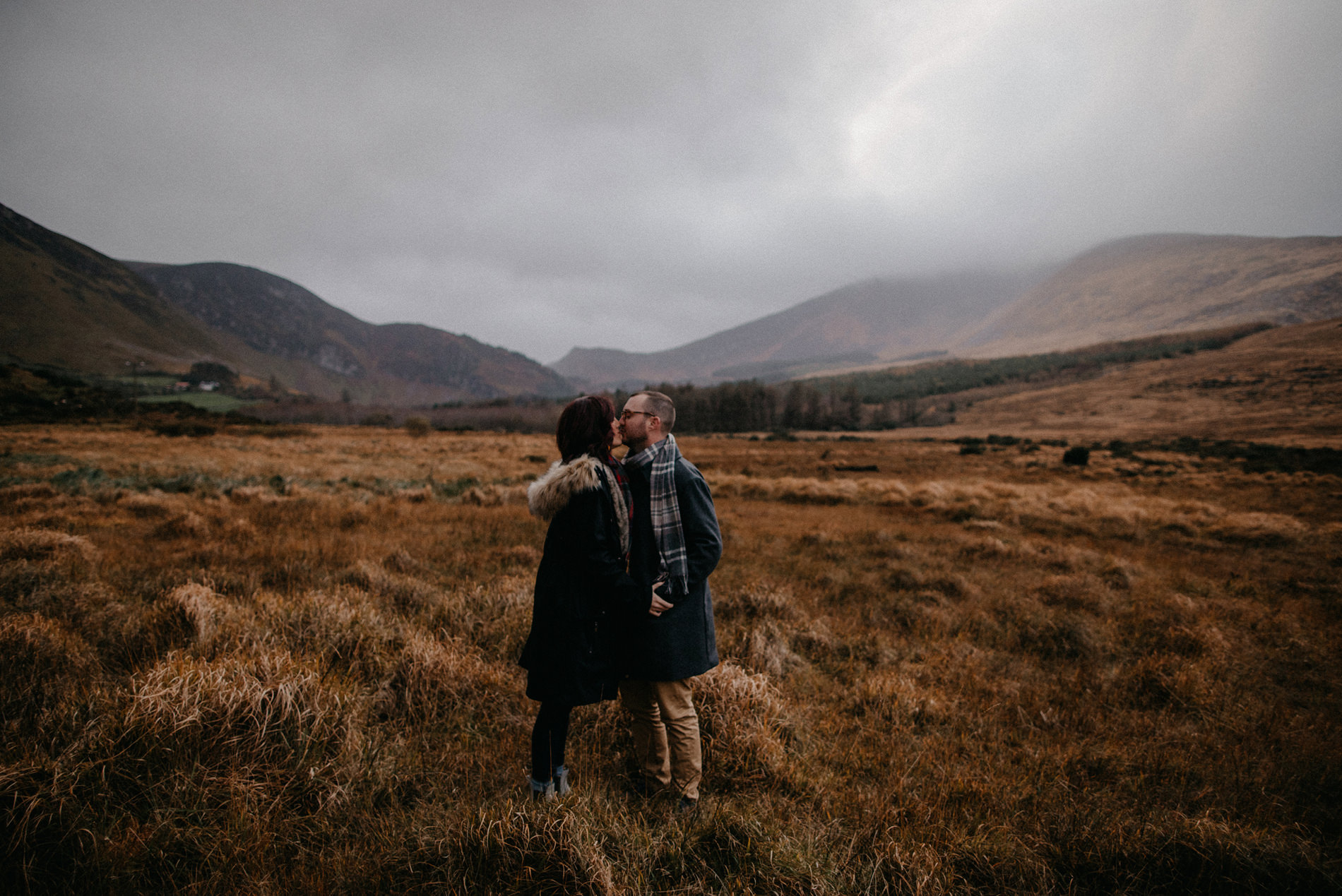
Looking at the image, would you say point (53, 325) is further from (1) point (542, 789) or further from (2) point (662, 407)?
(2) point (662, 407)

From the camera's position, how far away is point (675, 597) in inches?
116

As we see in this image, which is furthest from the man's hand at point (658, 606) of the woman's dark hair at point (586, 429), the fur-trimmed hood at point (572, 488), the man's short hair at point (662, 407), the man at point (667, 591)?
the man's short hair at point (662, 407)

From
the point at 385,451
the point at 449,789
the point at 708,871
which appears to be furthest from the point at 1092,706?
the point at 385,451

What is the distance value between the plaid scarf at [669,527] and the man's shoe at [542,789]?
4.39 feet

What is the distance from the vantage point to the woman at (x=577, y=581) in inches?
108

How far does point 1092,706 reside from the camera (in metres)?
4.72

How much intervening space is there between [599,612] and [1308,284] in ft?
1061

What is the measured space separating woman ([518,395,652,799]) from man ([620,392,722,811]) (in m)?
0.14

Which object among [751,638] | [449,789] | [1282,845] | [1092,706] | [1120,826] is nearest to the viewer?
[1282,845]

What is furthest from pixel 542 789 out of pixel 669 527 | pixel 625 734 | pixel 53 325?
pixel 53 325

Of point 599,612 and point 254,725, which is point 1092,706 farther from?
point 254,725

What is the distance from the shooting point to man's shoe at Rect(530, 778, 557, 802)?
108 inches

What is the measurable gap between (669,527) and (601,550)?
1.40ft

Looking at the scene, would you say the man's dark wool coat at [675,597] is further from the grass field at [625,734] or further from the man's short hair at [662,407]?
the grass field at [625,734]
